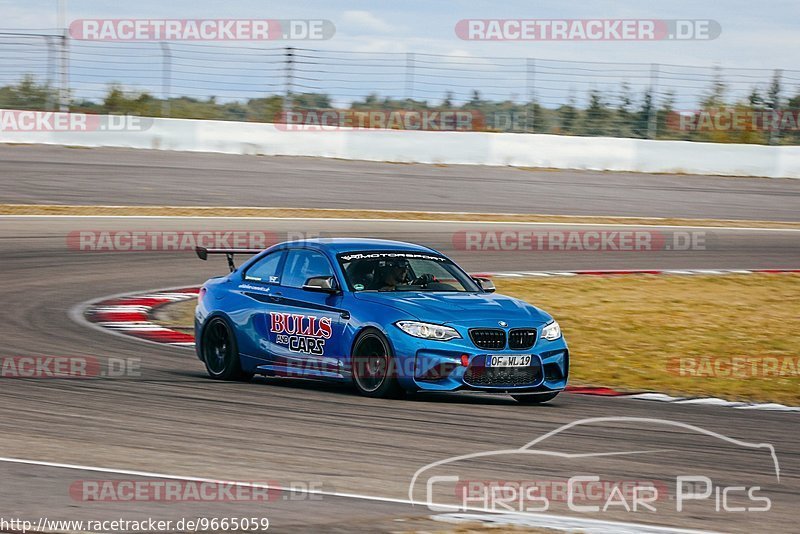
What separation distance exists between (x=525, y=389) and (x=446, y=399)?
66 cm

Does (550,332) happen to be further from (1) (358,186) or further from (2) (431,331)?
(1) (358,186)

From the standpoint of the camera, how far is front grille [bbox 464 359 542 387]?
349 inches

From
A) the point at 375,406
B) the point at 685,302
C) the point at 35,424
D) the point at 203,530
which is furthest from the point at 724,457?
the point at 685,302

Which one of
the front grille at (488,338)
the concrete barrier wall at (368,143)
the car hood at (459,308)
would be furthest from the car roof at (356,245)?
the concrete barrier wall at (368,143)

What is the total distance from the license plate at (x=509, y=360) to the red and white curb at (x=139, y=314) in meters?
4.68

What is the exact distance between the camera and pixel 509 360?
29.3ft

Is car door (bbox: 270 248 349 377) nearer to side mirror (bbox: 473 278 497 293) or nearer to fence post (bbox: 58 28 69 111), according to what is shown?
side mirror (bbox: 473 278 497 293)

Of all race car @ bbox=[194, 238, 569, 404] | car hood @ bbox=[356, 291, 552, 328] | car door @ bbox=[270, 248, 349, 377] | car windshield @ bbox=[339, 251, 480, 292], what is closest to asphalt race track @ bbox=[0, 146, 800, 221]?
race car @ bbox=[194, 238, 569, 404]

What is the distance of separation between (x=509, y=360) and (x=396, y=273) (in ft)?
4.35

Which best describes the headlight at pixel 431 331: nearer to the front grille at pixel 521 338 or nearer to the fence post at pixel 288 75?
the front grille at pixel 521 338

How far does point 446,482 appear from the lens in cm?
630

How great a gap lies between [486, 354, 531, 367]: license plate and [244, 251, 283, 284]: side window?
2.15m

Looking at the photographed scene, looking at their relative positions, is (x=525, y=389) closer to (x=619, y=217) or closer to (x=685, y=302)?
(x=685, y=302)

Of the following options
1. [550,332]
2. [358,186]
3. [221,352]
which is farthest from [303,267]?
[358,186]
